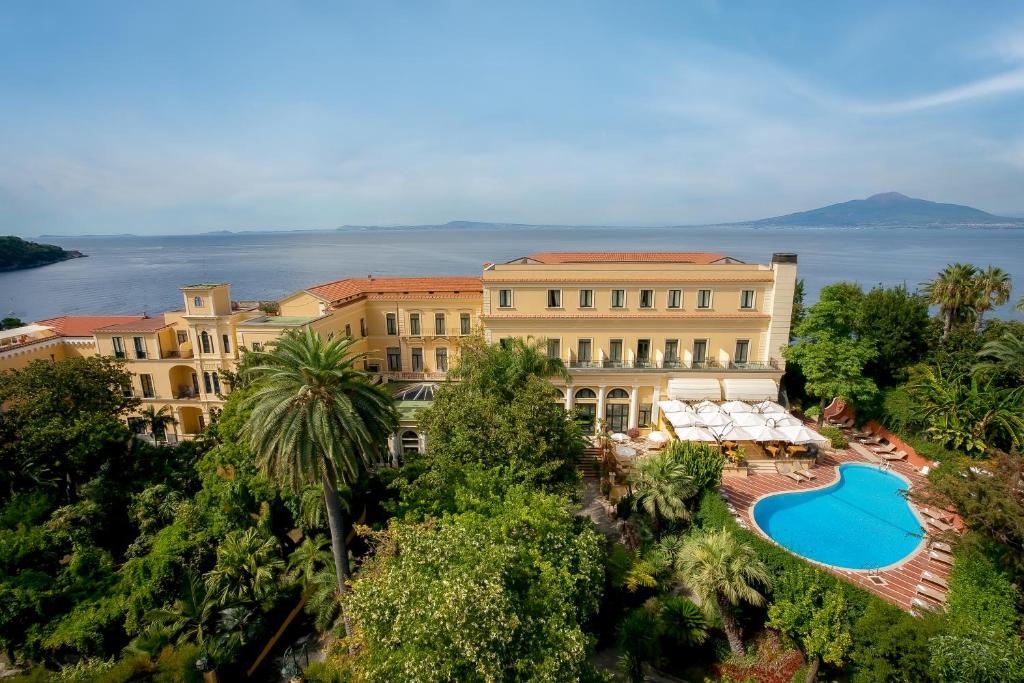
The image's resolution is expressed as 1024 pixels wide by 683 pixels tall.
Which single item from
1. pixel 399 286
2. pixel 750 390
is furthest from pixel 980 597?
pixel 399 286

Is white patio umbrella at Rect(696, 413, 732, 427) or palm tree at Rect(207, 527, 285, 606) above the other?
white patio umbrella at Rect(696, 413, 732, 427)

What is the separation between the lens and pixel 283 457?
1648 centimetres

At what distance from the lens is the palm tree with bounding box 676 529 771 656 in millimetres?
16812

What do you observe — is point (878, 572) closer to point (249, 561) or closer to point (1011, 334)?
point (1011, 334)

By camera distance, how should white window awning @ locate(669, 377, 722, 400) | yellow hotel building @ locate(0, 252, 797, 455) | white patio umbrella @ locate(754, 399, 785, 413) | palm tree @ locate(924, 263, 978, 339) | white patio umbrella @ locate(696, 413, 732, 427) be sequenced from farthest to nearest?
1. palm tree @ locate(924, 263, 978, 339)
2. yellow hotel building @ locate(0, 252, 797, 455)
3. white window awning @ locate(669, 377, 722, 400)
4. white patio umbrella @ locate(754, 399, 785, 413)
5. white patio umbrella @ locate(696, 413, 732, 427)

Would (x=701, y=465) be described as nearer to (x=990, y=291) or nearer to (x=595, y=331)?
(x=595, y=331)

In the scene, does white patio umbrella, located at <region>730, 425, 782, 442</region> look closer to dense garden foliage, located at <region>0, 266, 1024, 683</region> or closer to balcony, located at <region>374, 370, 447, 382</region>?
dense garden foliage, located at <region>0, 266, 1024, 683</region>

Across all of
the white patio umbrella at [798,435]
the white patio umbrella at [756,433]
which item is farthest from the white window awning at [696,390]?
the white patio umbrella at [798,435]

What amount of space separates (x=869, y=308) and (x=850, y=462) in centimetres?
1148

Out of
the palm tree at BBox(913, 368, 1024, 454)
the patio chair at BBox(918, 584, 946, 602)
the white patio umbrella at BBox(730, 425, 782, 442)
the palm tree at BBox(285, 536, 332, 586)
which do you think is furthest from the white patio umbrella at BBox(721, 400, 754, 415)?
the palm tree at BBox(285, 536, 332, 586)

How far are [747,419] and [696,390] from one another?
12.5 feet

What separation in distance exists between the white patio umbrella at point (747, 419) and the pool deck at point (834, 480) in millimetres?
2732

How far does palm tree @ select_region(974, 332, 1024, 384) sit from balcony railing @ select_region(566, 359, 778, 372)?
10593 millimetres

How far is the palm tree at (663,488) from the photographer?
21.4m
